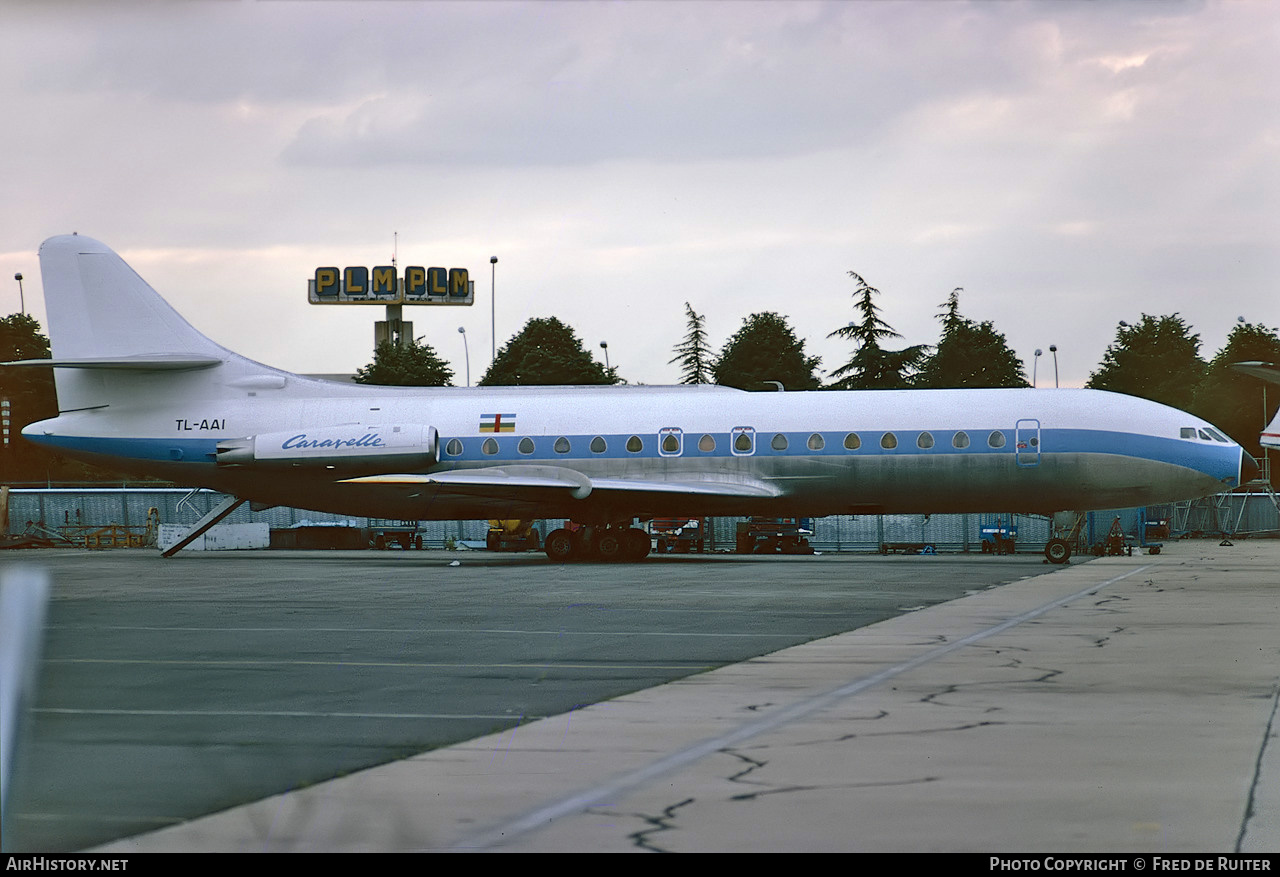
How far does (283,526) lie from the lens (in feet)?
180

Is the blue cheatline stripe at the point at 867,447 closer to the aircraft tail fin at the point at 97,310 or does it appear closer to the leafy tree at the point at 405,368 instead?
the aircraft tail fin at the point at 97,310

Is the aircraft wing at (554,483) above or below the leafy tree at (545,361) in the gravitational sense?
below

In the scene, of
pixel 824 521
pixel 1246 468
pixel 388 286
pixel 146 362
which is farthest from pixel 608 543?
pixel 388 286

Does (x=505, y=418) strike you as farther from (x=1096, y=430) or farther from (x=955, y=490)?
(x=1096, y=430)

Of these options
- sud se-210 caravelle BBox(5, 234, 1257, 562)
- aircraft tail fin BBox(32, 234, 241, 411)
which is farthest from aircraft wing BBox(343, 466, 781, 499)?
aircraft tail fin BBox(32, 234, 241, 411)

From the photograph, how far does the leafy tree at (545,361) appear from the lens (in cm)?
10244

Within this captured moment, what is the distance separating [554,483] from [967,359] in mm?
79488

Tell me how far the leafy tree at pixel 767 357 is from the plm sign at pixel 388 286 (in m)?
22.6

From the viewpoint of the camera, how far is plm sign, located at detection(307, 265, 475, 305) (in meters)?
117

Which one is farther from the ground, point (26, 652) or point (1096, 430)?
point (1096, 430)

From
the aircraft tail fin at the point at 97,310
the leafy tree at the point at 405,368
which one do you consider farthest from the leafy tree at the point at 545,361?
the aircraft tail fin at the point at 97,310

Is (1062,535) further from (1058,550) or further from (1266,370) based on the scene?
(1266,370)
